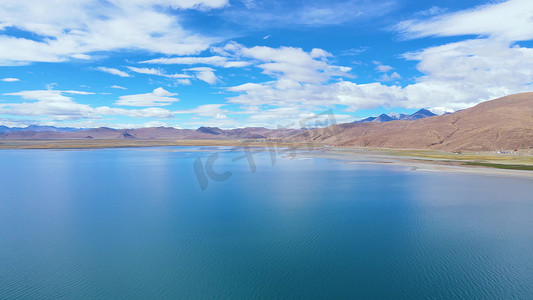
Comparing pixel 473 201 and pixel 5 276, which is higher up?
pixel 5 276

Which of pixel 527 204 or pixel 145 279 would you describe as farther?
pixel 527 204

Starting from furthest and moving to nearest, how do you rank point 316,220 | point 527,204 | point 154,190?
1. point 154,190
2. point 527,204
3. point 316,220

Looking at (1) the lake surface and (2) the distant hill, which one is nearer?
(1) the lake surface

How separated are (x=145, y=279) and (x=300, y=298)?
7029 mm

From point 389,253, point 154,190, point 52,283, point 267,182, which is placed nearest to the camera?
point 52,283

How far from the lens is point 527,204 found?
93.4ft

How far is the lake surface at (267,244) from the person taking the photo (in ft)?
44.3

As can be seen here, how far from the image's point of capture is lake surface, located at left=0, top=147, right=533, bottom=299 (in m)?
13.5

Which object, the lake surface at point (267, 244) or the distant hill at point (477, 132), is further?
the distant hill at point (477, 132)

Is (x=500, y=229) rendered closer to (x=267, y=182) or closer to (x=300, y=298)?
(x=300, y=298)

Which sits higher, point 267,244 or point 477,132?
point 477,132

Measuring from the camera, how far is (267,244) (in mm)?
18375

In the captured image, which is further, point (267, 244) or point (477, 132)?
point (477, 132)

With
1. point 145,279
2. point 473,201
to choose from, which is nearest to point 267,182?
point 473,201
